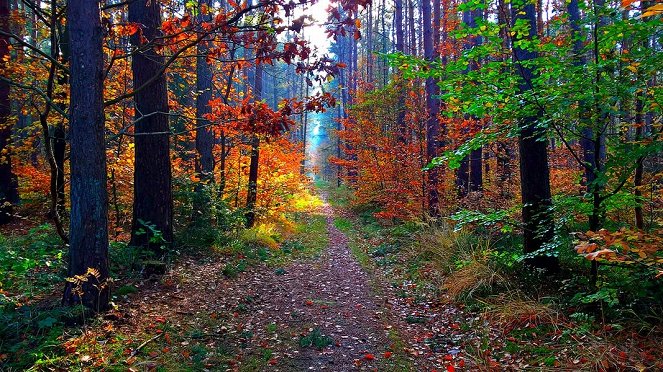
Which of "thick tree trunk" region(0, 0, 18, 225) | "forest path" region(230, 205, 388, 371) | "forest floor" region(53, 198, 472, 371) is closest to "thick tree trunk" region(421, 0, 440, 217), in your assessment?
"forest path" region(230, 205, 388, 371)

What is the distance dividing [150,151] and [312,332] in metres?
4.39

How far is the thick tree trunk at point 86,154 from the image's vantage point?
4746mm

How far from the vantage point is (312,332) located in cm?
548

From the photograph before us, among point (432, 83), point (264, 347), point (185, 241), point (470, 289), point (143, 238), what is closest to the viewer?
point (264, 347)

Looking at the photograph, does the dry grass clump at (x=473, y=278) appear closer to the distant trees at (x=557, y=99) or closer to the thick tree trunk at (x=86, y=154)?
the distant trees at (x=557, y=99)

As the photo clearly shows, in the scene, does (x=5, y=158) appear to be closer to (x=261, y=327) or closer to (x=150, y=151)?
(x=150, y=151)

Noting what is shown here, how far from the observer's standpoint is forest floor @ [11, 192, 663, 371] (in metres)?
4.29

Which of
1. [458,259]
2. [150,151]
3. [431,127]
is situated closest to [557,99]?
[458,259]

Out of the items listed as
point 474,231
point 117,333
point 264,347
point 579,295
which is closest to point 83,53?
point 117,333

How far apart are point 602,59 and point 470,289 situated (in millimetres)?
3774

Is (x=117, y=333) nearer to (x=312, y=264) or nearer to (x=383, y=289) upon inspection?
(x=383, y=289)

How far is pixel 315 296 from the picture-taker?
23.6 ft

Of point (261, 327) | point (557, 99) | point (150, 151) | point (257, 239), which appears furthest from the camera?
point (257, 239)

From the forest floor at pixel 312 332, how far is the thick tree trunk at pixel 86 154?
24.2 inches
